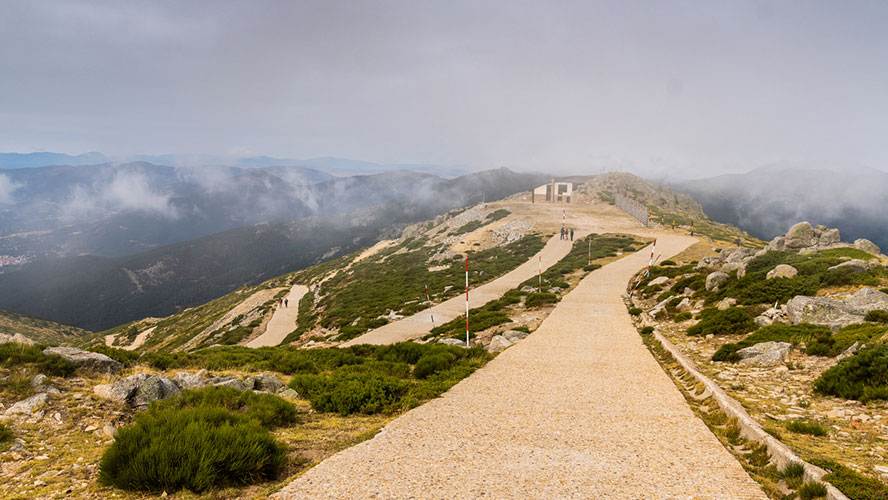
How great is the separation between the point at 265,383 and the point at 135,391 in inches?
101

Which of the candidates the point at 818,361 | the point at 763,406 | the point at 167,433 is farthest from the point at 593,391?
the point at 167,433

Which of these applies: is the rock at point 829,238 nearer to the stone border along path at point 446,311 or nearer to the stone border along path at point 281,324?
the stone border along path at point 446,311

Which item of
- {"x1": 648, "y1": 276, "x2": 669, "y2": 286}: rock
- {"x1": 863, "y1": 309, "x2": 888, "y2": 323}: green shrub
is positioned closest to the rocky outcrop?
{"x1": 863, "y1": 309, "x2": 888, "y2": 323}: green shrub

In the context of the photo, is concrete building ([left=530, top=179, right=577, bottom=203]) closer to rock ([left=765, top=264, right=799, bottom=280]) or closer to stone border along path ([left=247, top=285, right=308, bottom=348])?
stone border along path ([left=247, top=285, right=308, bottom=348])

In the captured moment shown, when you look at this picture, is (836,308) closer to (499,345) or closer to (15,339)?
(499,345)

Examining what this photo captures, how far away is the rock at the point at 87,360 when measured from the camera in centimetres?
828

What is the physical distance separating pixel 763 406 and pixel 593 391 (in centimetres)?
309

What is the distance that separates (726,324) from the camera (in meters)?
13.3

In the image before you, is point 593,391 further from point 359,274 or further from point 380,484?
point 359,274

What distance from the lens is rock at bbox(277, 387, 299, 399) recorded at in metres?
8.91

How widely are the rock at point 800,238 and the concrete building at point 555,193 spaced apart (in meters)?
68.4

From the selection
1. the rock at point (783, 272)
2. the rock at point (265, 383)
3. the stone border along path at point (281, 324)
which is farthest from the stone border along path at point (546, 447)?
the stone border along path at point (281, 324)

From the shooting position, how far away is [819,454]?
5.68m

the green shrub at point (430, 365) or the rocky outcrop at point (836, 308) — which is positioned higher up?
the rocky outcrop at point (836, 308)
